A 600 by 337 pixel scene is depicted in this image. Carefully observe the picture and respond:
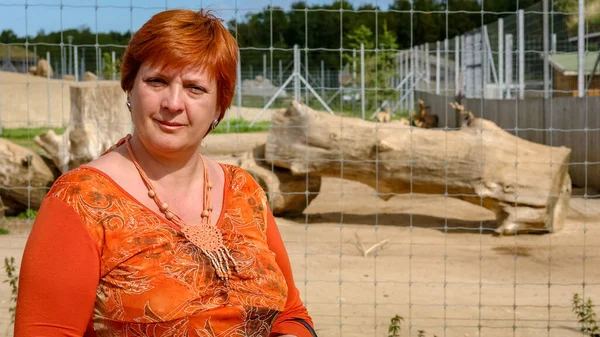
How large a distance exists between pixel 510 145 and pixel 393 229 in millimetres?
1483

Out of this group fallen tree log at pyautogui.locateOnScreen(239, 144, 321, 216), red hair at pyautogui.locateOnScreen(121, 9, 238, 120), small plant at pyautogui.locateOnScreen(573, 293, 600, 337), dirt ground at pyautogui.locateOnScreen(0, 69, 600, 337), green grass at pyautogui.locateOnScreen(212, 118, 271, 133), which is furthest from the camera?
green grass at pyautogui.locateOnScreen(212, 118, 271, 133)

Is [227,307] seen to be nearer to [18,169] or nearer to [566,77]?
[18,169]

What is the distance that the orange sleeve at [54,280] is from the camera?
1.80m

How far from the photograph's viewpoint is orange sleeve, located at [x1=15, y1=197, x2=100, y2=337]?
180 centimetres

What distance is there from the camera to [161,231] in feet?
6.54

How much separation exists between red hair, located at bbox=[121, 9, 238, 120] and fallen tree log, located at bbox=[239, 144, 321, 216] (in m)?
7.30

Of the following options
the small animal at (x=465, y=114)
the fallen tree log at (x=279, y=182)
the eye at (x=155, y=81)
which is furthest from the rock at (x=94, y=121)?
the eye at (x=155, y=81)

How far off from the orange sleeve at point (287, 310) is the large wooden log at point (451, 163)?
6275 mm

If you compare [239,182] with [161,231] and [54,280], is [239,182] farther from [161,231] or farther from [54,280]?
[54,280]

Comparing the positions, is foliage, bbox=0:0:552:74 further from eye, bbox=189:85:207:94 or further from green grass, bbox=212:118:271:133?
eye, bbox=189:85:207:94

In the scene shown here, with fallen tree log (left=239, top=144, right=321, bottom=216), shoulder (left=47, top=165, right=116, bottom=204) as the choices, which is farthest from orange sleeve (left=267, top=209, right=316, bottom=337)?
fallen tree log (left=239, top=144, right=321, bottom=216)

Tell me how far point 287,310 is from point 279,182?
742 cm

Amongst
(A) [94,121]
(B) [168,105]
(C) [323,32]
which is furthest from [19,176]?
(C) [323,32]

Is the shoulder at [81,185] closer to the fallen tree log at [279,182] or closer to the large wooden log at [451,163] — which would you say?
the large wooden log at [451,163]
